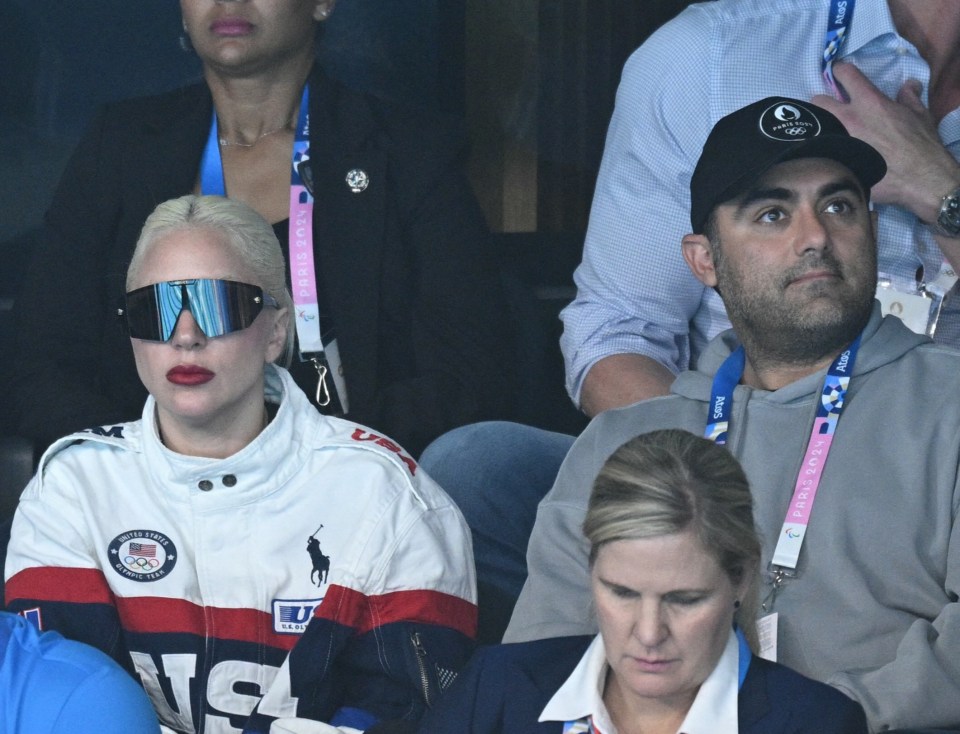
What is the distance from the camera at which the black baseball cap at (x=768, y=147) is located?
2.57m

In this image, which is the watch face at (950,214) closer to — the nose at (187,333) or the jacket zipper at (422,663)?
the jacket zipper at (422,663)

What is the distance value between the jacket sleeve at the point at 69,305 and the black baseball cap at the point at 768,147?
1365mm

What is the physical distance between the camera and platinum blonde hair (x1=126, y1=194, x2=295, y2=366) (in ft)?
8.67

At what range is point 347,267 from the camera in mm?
3303

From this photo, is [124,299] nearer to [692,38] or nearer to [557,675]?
[557,675]

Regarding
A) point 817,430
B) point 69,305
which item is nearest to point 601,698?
point 817,430

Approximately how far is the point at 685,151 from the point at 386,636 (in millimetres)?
1289

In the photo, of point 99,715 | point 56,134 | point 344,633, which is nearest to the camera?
point 99,715

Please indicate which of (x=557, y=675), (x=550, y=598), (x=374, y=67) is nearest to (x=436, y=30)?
(x=374, y=67)

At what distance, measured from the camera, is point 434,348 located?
330cm

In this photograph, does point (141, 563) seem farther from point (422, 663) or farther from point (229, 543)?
point (422, 663)

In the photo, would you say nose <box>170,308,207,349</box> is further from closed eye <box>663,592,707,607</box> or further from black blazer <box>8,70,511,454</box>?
closed eye <box>663,592,707,607</box>

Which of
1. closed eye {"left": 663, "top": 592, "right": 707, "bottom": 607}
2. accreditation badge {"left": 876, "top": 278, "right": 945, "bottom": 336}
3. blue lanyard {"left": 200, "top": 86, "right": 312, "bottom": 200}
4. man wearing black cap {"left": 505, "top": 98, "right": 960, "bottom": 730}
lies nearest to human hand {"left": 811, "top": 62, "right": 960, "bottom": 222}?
accreditation badge {"left": 876, "top": 278, "right": 945, "bottom": 336}

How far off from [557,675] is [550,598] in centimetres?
46
